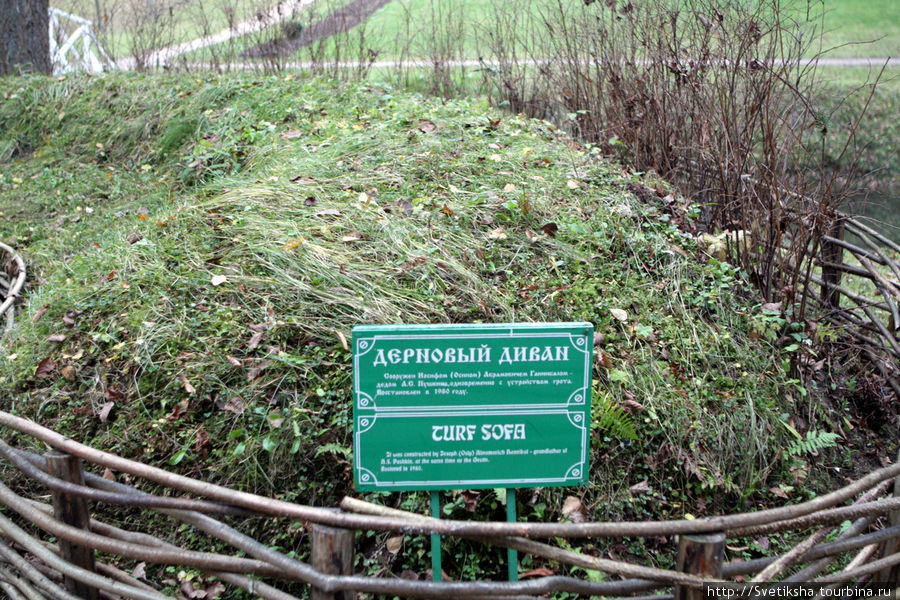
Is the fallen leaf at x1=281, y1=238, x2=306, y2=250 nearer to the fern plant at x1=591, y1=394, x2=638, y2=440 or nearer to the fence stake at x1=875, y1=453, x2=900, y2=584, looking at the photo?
the fern plant at x1=591, y1=394, x2=638, y2=440

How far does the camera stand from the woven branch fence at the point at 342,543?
6.48 feet

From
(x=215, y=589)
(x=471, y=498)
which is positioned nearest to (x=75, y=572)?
(x=215, y=589)

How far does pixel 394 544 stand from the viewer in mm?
2600

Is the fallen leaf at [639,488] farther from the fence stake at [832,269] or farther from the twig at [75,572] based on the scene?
the fence stake at [832,269]

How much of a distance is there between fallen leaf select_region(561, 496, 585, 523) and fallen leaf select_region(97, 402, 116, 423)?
1918mm

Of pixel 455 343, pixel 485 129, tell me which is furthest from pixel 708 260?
pixel 455 343

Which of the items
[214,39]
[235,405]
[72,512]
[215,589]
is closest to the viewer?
[72,512]

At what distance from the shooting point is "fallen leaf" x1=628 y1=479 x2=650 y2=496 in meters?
2.79

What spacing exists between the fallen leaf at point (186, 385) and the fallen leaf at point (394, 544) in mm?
1043

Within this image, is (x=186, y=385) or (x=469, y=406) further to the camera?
(x=186, y=385)

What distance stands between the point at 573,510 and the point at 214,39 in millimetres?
7774

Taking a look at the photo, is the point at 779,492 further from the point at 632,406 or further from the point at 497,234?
the point at 497,234

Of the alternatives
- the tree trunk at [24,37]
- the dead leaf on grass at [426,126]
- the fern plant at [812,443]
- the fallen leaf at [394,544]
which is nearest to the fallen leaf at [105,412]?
the fallen leaf at [394,544]

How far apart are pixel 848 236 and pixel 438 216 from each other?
22.7 feet
